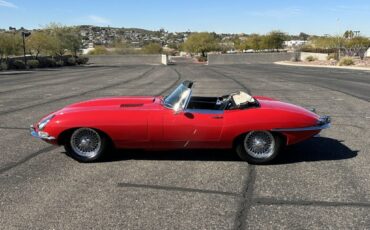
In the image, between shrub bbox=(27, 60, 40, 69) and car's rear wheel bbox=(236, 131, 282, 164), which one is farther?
shrub bbox=(27, 60, 40, 69)

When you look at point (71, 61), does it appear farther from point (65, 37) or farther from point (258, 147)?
point (258, 147)

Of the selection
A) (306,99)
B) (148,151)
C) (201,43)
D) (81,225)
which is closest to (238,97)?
(148,151)

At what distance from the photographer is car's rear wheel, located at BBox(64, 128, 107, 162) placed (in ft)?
21.4

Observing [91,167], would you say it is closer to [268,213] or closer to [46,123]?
[46,123]

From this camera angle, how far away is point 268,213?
469 centimetres

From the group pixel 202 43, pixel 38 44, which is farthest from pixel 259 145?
pixel 202 43

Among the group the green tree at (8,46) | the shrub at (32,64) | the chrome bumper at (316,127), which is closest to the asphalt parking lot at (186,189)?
the chrome bumper at (316,127)

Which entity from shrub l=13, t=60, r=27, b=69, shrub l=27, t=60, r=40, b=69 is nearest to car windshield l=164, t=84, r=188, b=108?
shrub l=13, t=60, r=27, b=69

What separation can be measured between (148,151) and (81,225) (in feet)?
9.87

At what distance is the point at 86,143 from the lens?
6605 mm

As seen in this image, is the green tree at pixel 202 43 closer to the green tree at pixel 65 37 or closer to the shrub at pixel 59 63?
the green tree at pixel 65 37

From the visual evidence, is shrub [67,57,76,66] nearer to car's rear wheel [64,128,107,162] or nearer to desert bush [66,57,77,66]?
desert bush [66,57,77,66]

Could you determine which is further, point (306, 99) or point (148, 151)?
point (306, 99)

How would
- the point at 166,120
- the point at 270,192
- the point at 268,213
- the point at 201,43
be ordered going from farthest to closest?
the point at 201,43 < the point at 166,120 < the point at 270,192 < the point at 268,213
